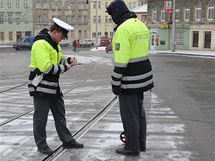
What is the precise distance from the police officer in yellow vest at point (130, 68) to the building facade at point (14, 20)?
7880 centimetres

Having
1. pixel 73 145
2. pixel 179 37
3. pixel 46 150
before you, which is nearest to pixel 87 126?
pixel 73 145

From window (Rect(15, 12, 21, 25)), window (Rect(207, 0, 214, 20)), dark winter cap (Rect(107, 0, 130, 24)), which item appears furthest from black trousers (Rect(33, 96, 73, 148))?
window (Rect(15, 12, 21, 25))

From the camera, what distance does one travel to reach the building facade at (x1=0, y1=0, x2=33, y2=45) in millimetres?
82500

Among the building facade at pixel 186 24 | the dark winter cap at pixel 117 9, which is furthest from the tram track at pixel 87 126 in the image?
the building facade at pixel 186 24

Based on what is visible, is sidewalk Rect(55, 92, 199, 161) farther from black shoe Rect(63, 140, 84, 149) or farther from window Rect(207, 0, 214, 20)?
window Rect(207, 0, 214, 20)

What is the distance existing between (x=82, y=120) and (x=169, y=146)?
8.38ft

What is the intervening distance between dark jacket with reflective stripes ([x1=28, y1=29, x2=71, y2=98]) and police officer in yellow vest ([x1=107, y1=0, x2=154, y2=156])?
0.89 metres

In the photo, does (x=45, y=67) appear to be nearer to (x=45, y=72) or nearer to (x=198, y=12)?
(x=45, y=72)

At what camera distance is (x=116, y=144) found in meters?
6.55

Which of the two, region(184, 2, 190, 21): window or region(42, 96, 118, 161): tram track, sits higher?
region(184, 2, 190, 21): window

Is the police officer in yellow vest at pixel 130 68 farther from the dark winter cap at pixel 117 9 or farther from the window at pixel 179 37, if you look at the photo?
the window at pixel 179 37

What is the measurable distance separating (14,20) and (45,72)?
81.5 meters

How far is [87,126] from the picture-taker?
791 centimetres

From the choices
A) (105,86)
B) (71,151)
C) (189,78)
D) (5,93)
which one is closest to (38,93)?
(71,151)
